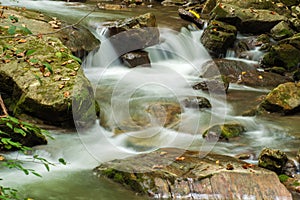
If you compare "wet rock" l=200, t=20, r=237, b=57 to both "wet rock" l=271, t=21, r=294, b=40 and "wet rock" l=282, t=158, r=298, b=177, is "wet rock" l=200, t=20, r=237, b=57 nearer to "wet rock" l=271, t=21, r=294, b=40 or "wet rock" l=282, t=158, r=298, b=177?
"wet rock" l=271, t=21, r=294, b=40

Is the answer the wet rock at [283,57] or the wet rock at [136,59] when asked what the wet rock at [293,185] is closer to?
the wet rock at [136,59]

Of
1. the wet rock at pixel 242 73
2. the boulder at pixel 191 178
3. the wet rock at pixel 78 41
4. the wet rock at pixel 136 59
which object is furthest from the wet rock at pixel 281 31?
the boulder at pixel 191 178

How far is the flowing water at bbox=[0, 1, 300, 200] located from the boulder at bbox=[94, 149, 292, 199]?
0.19 m

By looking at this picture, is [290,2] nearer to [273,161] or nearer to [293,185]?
[273,161]

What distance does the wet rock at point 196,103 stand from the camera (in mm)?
7474

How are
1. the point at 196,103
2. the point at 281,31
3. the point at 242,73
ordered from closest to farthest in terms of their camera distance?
1. the point at 196,103
2. the point at 242,73
3. the point at 281,31

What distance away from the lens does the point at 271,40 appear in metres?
11.8

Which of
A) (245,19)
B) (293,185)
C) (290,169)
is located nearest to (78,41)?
(290,169)

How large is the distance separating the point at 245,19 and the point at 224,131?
22.1 feet

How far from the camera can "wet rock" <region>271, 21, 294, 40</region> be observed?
11672 mm

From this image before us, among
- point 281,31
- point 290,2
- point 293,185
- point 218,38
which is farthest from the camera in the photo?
point 290,2

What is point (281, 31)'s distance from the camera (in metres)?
11.7

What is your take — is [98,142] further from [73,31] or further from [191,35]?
[191,35]

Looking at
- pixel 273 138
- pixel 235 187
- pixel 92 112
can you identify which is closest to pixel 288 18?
pixel 273 138
